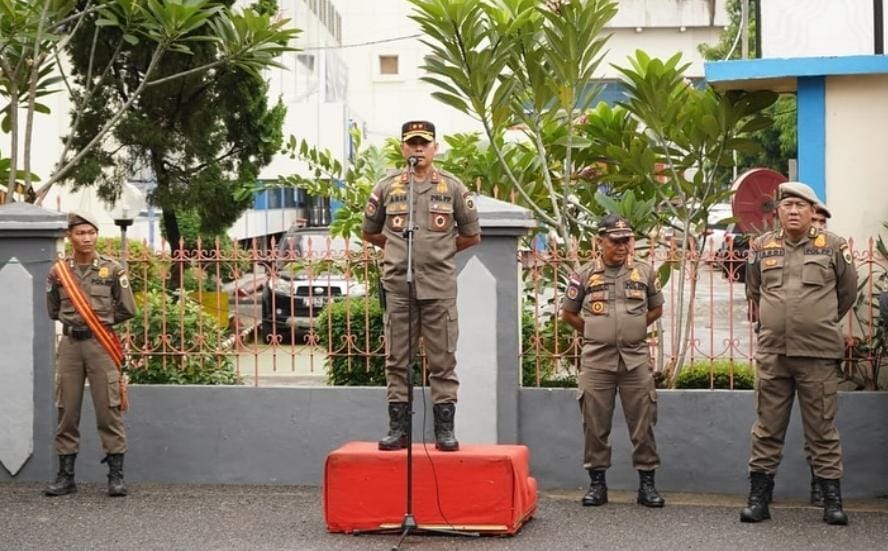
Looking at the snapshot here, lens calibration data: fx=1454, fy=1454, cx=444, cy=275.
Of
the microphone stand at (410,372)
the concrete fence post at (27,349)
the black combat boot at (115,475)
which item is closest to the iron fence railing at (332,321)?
the concrete fence post at (27,349)

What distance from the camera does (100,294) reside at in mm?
8766

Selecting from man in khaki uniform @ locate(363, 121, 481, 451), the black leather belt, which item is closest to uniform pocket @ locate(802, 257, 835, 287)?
man in khaki uniform @ locate(363, 121, 481, 451)

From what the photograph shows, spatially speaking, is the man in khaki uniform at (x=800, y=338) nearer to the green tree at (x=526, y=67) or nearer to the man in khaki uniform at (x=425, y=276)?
the man in khaki uniform at (x=425, y=276)

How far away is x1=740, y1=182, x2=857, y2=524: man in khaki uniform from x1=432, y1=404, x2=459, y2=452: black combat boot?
5.55 ft

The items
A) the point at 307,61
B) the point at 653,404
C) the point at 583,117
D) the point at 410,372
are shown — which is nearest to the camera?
the point at 410,372

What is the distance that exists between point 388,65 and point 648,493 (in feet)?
132

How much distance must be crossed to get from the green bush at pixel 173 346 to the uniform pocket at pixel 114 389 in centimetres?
70

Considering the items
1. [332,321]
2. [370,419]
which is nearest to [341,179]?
[332,321]

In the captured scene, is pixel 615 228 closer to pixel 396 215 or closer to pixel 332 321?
pixel 396 215

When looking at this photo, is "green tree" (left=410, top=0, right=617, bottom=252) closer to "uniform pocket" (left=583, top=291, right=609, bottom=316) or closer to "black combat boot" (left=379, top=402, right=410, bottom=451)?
"uniform pocket" (left=583, top=291, right=609, bottom=316)

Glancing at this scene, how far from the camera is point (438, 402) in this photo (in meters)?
7.80

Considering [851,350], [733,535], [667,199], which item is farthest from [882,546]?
[667,199]

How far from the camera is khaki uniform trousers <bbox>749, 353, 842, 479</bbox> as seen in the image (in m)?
7.86

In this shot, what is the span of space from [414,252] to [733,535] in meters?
2.26
